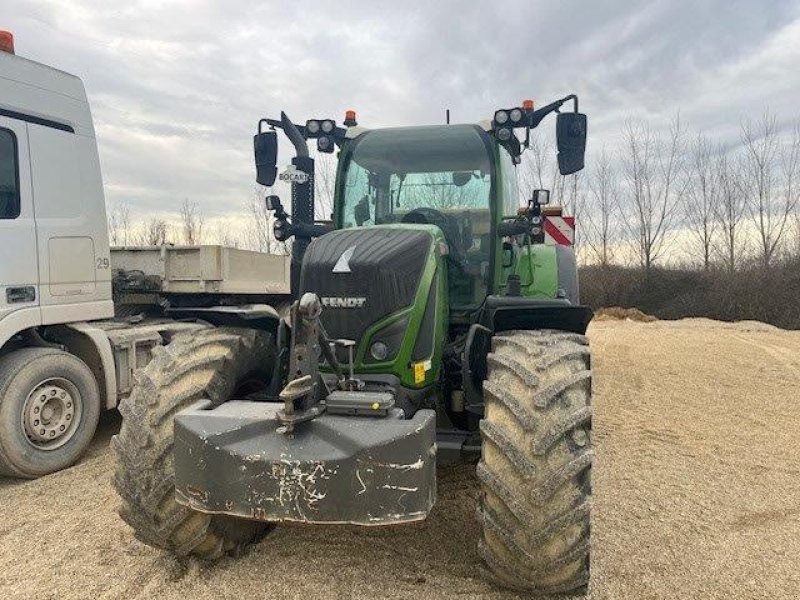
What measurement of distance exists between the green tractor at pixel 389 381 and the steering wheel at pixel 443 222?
0.6 inches

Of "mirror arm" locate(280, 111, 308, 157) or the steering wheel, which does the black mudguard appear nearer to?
the steering wheel

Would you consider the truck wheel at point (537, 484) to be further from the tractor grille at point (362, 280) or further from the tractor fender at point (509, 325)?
the tractor grille at point (362, 280)

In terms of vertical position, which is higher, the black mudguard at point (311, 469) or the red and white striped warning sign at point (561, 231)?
the red and white striped warning sign at point (561, 231)

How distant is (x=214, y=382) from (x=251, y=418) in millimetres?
603

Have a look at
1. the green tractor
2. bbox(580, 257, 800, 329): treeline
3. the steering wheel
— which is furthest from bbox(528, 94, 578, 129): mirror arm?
bbox(580, 257, 800, 329): treeline

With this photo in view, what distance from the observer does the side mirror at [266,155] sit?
4699 mm

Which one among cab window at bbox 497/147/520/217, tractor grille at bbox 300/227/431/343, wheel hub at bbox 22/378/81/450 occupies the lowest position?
wheel hub at bbox 22/378/81/450

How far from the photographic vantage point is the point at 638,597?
117 inches

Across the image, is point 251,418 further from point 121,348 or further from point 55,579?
point 121,348

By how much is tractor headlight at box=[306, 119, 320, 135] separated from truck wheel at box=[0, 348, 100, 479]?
9.29 ft

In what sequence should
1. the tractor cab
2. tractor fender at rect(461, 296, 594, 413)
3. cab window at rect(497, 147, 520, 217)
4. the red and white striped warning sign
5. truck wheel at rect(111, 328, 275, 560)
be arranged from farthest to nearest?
the red and white striped warning sign < cab window at rect(497, 147, 520, 217) < the tractor cab < tractor fender at rect(461, 296, 594, 413) < truck wheel at rect(111, 328, 275, 560)

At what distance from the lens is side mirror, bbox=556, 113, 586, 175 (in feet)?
14.0

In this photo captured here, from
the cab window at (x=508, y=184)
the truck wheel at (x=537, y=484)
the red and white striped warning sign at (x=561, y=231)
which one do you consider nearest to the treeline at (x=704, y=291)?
the red and white striped warning sign at (x=561, y=231)

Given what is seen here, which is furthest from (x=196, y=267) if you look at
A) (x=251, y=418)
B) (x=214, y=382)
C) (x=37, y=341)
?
(x=251, y=418)
